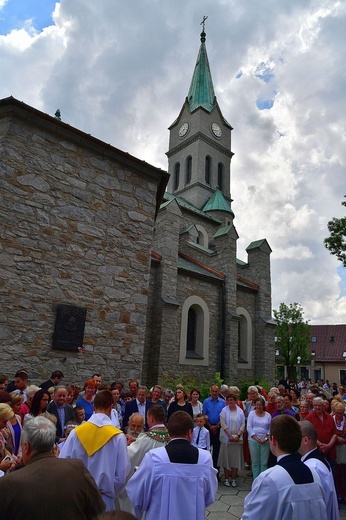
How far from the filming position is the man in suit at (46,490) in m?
1.76

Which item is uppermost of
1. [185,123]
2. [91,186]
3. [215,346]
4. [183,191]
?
[185,123]

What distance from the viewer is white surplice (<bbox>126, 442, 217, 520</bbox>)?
2619 mm

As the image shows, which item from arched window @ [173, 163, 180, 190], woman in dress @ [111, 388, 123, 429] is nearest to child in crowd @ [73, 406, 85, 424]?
woman in dress @ [111, 388, 123, 429]

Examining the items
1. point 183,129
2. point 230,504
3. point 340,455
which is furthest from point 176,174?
point 230,504

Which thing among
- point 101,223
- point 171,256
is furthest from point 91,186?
point 171,256

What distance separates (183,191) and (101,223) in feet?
85.2

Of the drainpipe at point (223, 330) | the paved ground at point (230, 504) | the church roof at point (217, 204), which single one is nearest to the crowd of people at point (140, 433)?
the paved ground at point (230, 504)

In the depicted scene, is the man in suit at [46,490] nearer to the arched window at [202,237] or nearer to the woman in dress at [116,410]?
the woman in dress at [116,410]

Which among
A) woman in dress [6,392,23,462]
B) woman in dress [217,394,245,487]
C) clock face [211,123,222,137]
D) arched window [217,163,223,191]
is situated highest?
clock face [211,123,222,137]

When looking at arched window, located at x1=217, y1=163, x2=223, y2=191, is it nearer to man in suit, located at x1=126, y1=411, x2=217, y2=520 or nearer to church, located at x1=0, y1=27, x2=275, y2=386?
church, located at x1=0, y1=27, x2=275, y2=386

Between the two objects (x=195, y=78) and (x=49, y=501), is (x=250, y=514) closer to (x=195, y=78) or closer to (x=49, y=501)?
(x=49, y=501)

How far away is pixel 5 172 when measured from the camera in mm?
7625

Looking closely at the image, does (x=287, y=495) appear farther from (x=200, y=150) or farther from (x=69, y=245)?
(x=200, y=150)

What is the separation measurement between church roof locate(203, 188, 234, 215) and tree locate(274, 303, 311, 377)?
45.9 feet
